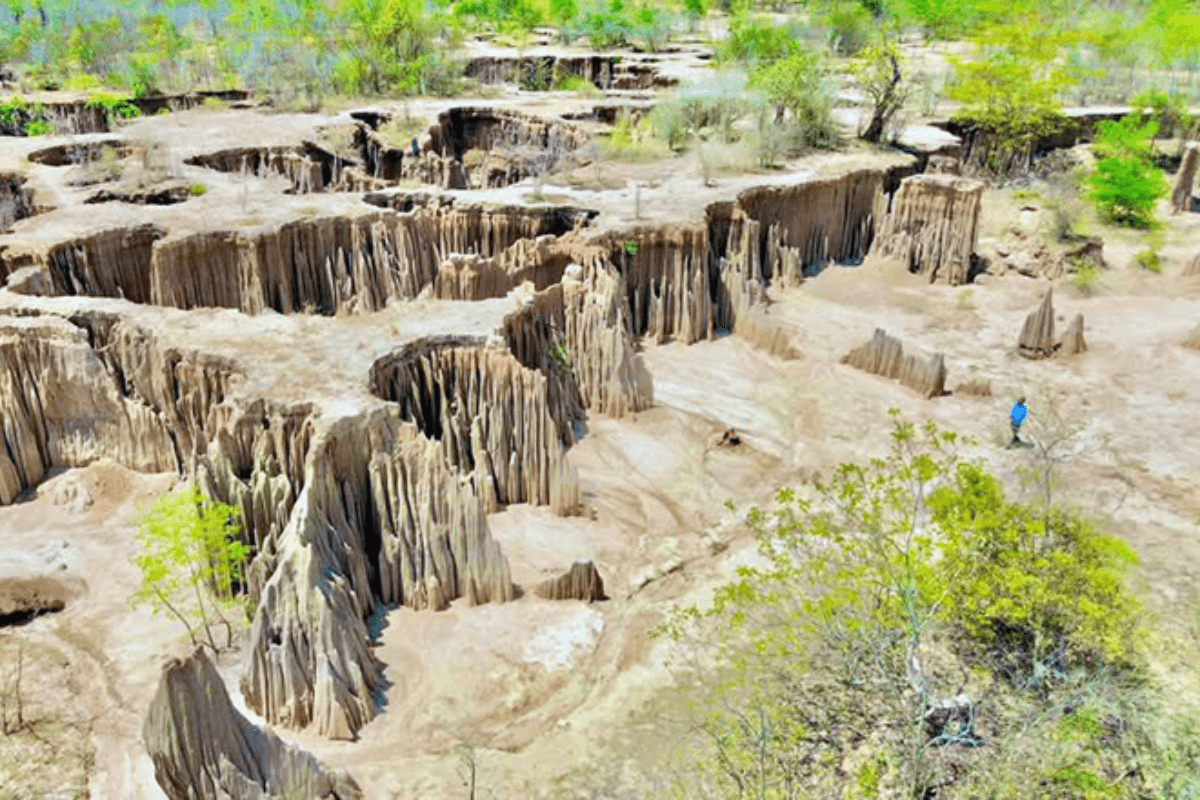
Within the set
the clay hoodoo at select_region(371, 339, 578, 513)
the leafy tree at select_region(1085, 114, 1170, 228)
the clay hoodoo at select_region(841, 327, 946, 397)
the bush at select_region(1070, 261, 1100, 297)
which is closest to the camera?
the clay hoodoo at select_region(371, 339, 578, 513)

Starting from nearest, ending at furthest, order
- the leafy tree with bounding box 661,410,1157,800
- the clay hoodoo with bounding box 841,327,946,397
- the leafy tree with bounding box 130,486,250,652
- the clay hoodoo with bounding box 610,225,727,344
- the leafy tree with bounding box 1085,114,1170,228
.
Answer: the leafy tree with bounding box 661,410,1157,800, the leafy tree with bounding box 130,486,250,652, the clay hoodoo with bounding box 841,327,946,397, the clay hoodoo with bounding box 610,225,727,344, the leafy tree with bounding box 1085,114,1170,228

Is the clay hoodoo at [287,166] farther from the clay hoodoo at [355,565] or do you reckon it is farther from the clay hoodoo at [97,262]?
the clay hoodoo at [355,565]

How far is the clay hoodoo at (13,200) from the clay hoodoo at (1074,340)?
26.8m

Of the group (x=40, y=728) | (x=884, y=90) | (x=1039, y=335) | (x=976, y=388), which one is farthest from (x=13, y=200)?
(x=884, y=90)

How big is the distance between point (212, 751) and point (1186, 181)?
38.4 meters

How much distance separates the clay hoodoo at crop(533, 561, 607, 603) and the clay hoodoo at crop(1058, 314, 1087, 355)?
1636cm

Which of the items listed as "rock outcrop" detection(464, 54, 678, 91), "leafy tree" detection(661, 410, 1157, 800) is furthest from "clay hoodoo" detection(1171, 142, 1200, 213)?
"leafy tree" detection(661, 410, 1157, 800)

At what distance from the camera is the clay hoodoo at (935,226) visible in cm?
2952

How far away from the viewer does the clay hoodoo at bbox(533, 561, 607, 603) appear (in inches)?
573

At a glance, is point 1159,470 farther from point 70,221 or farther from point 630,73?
point 630,73

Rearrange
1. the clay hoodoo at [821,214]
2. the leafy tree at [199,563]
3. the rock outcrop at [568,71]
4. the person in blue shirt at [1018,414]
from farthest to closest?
the rock outcrop at [568,71] → the clay hoodoo at [821,214] → the person in blue shirt at [1018,414] → the leafy tree at [199,563]

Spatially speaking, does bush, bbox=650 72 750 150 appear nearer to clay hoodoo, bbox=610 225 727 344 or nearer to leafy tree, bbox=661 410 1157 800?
clay hoodoo, bbox=610 225 727 344

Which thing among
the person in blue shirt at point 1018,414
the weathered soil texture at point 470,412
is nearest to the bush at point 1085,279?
the weathered soil texture at point 470,412

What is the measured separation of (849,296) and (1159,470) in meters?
11.1
